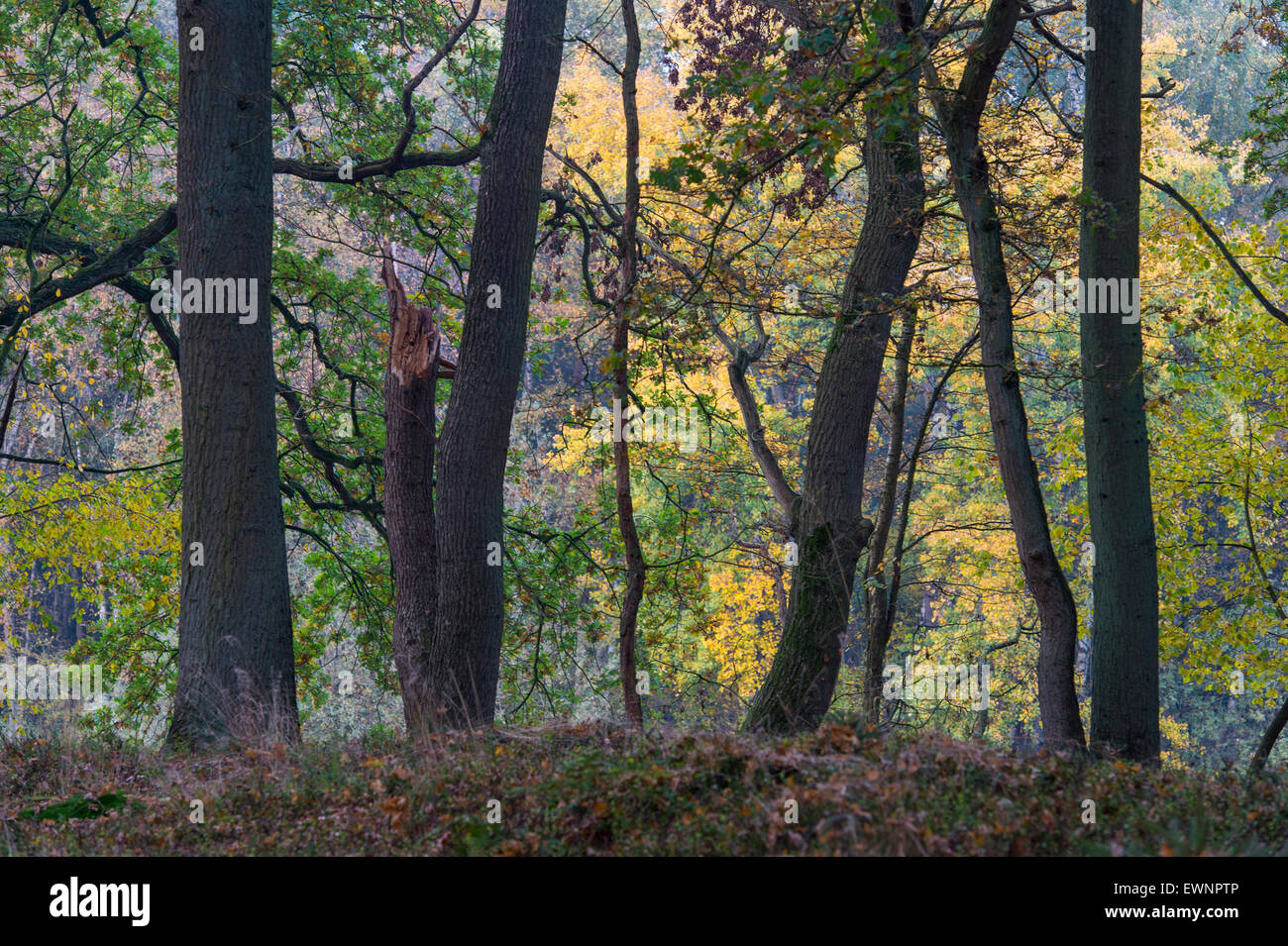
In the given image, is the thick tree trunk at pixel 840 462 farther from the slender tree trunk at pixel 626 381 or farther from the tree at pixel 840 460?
the slender tree trunk at pixel 626 381

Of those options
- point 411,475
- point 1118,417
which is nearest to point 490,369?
point 411,475

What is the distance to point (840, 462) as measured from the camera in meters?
9.12

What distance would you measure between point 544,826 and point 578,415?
16.6 ft

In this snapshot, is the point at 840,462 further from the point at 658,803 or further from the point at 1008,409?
the point at 658,803

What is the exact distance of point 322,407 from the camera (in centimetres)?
1327

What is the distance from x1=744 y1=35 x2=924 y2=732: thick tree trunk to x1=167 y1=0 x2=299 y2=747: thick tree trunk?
3.94 meters

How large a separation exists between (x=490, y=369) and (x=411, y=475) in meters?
1.13

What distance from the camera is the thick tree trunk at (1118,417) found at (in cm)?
732

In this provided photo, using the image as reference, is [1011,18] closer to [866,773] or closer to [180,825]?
[866,773]

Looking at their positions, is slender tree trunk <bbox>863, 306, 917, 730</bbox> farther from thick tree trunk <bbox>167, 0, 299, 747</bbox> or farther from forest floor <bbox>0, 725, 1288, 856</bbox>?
thick tree trunk <bbox>167, 0, 299, 747</bbox>

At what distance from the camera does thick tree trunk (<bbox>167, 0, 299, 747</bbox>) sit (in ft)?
25.9

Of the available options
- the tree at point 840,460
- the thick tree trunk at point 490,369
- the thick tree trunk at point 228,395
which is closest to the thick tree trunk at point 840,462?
the tree at point 840,460

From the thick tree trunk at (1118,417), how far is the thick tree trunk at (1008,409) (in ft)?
0.82

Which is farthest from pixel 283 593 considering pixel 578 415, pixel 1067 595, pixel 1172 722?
pixel 1172 722
